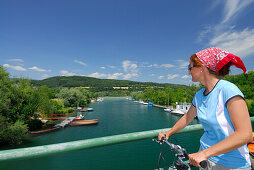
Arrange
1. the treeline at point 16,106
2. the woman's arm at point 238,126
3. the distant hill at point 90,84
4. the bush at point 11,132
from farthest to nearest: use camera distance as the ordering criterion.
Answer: the distant hill at point 90,84, the treeline at point 16,106, the bush at point 11,132, the woman's arm at point 238,126

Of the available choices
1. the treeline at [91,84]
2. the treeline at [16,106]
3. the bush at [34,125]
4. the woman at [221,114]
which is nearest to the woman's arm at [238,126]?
the woman at [221,114]

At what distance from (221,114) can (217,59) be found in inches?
12.7

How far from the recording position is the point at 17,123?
16.7 meters

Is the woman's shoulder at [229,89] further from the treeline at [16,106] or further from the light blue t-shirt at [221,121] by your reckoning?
the treeline at [16,106]

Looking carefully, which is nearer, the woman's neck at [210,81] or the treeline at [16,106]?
the woman's neck at [210,81]

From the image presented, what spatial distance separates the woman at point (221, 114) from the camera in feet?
2.34

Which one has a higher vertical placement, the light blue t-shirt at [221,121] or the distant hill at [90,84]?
the distant hill at [90,84]

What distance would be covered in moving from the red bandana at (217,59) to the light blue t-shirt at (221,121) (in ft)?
0.33

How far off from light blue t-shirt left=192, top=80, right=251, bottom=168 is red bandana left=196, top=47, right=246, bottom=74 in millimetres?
101

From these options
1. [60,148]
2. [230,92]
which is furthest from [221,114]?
[60,148]

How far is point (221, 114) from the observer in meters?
0.82

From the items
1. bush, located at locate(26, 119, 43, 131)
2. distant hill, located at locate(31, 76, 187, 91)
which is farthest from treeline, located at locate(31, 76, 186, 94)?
bush, located at locate(26, 119, 43, 131)

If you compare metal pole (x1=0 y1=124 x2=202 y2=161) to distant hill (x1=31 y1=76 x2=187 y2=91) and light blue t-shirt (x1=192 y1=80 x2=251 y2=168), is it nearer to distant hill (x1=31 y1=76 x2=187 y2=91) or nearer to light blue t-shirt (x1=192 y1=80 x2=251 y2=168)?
light blue t-shirt (x1=192 y1=80 x2=251 y2=168)

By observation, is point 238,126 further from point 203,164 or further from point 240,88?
point 240,88
